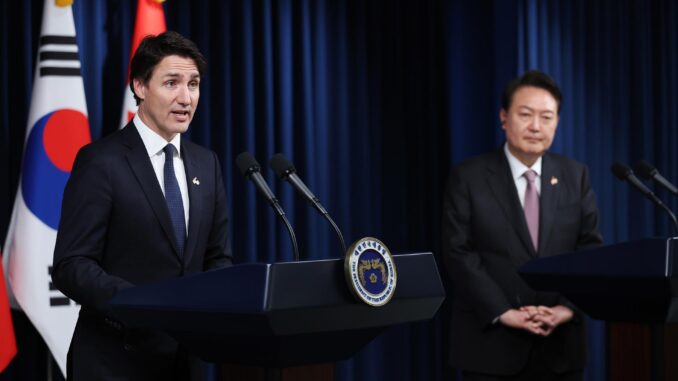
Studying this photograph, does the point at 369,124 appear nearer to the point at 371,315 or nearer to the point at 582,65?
the point at 582,65

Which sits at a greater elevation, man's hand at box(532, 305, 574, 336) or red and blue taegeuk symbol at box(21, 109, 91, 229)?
red and blue taegeuk symbol at box(21, 109, 91, 229)

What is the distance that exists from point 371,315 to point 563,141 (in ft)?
10.6

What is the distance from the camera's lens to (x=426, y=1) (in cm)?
494

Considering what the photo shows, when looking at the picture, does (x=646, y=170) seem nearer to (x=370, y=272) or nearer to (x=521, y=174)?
(x=521, y=174)

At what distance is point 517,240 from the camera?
11.0 feet

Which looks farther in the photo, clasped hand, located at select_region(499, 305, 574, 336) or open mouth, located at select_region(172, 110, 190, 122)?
clasped hand, located at select_region(499, 305, 574, 336)

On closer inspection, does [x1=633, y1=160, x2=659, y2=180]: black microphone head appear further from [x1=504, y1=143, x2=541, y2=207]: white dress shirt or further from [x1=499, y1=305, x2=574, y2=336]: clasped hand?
[x1=499, y1=305, x2=574, y2=336]: clasped hand

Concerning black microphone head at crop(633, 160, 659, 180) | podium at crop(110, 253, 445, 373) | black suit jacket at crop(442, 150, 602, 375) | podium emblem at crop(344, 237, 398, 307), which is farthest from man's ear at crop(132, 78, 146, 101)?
black microphone head at crop(633, 160, 659, 180)

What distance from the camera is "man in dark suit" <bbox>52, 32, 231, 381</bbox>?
2.06 metres

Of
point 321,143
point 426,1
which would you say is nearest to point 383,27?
point 426,1

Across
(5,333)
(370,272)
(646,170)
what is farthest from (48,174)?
(646,170)

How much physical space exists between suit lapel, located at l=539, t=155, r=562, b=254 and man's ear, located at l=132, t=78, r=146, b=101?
64.7 inches

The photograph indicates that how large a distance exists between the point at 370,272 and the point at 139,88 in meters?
0.83

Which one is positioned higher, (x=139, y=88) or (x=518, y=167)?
(x=139, y=88)
